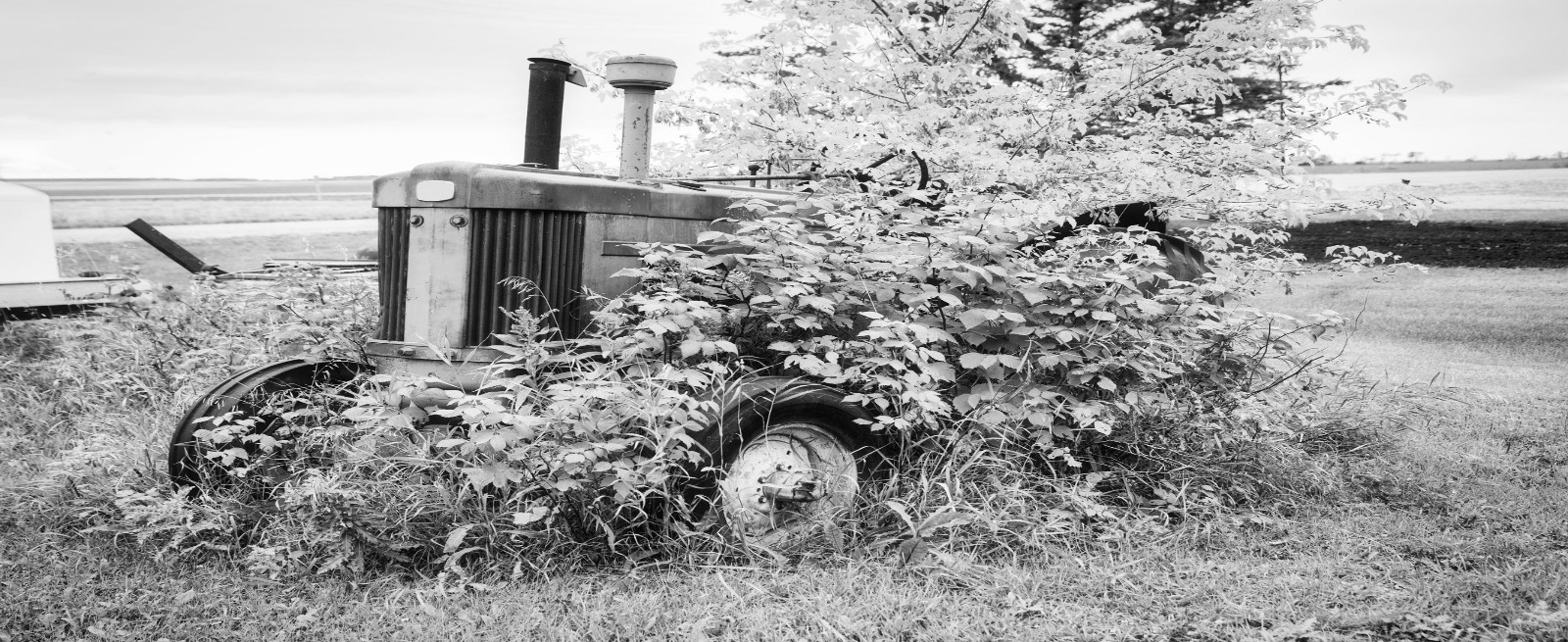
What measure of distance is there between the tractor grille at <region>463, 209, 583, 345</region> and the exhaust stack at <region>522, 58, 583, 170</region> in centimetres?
64

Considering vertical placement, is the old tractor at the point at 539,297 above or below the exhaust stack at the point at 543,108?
below

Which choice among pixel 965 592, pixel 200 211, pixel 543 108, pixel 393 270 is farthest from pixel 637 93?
pixel 200 211

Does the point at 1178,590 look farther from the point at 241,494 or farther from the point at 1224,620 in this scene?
the point at 241,494

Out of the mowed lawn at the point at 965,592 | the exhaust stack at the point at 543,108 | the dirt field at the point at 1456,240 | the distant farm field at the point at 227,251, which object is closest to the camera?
the mowed lawn at the point at 965,592

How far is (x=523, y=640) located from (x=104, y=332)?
5.06m

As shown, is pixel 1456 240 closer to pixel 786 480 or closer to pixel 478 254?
pixel 786 480

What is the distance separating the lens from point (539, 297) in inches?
141

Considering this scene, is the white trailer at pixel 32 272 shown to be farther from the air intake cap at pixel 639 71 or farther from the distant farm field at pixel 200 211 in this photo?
the distant farm field at pixel 200 211

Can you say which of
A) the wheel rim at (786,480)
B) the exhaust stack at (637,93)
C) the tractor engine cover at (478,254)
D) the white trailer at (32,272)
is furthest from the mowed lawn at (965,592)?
the white trailer at (32,272)

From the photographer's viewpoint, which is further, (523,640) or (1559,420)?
(1559,420)

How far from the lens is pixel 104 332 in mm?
6051

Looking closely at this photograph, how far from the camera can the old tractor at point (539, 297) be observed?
131 inches

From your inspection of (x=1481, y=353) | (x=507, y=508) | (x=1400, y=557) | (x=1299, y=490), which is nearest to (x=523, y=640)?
(x=507, y=508)

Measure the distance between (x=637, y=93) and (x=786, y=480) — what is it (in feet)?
5.23
